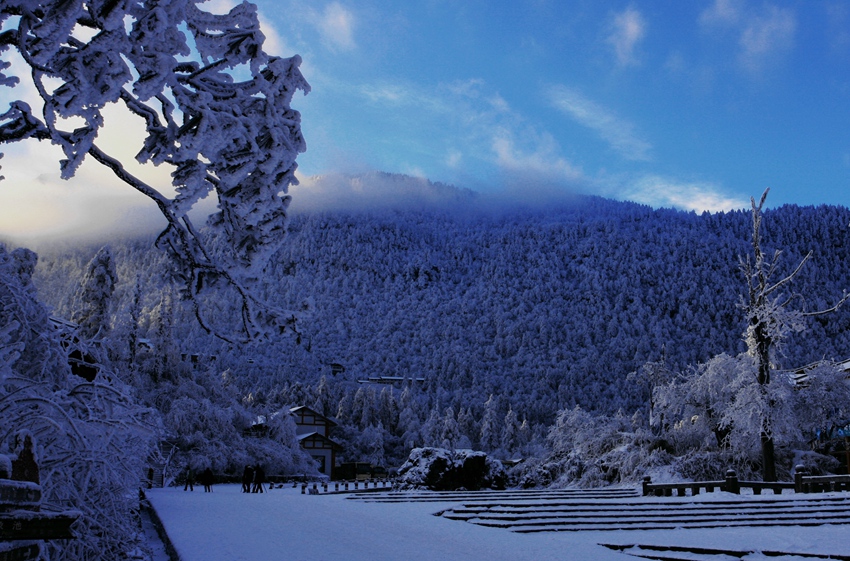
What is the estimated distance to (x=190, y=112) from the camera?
4.46 metres

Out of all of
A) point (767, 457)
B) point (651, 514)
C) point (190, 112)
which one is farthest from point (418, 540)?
point (767, 457)

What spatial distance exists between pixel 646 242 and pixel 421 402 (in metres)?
88.0

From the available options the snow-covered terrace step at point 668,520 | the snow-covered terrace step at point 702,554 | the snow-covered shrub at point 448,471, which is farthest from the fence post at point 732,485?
the snow-covered terrace step at point 702,554

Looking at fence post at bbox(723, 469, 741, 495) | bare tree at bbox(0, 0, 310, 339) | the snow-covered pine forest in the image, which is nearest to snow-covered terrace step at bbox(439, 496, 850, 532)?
fence post at bbox(723, 469, 741, 495)

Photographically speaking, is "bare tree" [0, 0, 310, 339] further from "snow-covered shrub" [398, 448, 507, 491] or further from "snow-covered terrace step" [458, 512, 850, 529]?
"snow-covered shrub" [398, 448, 507, 491]

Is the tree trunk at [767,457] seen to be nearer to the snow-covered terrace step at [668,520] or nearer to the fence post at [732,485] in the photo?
the fence post at [732,485]

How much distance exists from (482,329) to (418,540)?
109 metres

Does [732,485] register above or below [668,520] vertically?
below

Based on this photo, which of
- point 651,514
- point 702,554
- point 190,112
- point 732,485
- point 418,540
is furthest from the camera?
point 732,485

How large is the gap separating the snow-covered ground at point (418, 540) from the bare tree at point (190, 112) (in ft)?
12.6

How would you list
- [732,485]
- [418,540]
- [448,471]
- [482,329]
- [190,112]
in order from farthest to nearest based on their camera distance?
[482,329] → [448,471] → [732,485] → [418,540] → [190,112]

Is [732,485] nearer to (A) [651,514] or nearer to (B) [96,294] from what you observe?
(A) [651,514]

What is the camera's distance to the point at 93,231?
16625 cm

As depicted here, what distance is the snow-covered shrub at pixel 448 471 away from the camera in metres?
25.1
